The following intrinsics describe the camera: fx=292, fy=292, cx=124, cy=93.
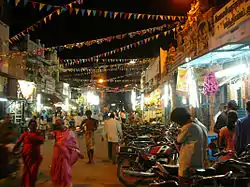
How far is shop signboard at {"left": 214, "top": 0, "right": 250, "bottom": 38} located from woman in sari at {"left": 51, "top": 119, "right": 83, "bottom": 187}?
23.7 ft

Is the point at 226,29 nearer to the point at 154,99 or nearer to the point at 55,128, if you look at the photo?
the point at 55,128

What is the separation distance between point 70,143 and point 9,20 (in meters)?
20.2

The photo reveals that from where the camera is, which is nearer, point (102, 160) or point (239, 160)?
point (239, 160)

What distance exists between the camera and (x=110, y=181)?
829 cm

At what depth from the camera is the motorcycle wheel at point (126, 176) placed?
7838 mm


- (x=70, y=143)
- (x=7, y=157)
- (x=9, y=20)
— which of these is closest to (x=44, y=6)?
(x=70, y=143)

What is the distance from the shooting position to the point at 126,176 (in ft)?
26.6

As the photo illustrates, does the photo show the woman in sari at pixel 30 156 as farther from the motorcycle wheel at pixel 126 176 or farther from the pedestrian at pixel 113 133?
the pedestrian at pixel 113 133

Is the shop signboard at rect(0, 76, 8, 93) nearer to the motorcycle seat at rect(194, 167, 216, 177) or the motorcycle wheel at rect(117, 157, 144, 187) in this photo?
the motorcycle wheel at rect(117, 157, 144, 187)

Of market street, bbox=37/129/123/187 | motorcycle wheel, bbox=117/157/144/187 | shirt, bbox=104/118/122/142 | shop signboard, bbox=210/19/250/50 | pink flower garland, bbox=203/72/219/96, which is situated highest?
shop signboard, bbox=210/19/250/50

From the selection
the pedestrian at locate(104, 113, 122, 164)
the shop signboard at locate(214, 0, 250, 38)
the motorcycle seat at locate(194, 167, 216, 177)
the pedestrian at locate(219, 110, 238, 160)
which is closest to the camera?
the motorcycle seat at locate(194, 167, 216, 177)

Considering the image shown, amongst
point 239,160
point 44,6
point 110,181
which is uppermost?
point 44,6

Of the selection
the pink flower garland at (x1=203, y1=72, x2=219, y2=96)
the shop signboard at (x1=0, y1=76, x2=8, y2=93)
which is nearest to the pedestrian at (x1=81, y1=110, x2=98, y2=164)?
the pink flower garland at (x1=203, y1=72, x2=219, y2=96)

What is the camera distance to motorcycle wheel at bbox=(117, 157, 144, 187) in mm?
7838
